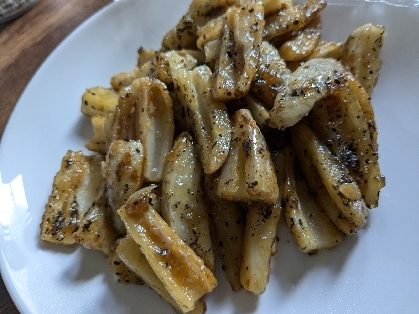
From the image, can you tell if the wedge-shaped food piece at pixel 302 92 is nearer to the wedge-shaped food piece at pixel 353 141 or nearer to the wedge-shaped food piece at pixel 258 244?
the wedge-shaped food piece at pixel 353 141

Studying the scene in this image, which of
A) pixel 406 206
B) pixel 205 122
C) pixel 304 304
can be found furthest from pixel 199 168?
pixel 406 206

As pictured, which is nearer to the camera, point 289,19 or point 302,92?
point 302,92

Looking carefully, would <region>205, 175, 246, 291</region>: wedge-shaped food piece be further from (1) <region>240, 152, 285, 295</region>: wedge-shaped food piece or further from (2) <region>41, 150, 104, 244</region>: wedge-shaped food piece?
(2) <region>41, 150, 104, 244</region>: wedge-shaped food piece

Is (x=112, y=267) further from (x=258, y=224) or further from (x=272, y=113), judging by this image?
(x=272, y=113)

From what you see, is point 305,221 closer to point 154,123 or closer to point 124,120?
point 154,123

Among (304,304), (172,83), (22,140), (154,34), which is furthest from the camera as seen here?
(154,34)

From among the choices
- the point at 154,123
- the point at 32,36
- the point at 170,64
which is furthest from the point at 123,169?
the point at 32,36
